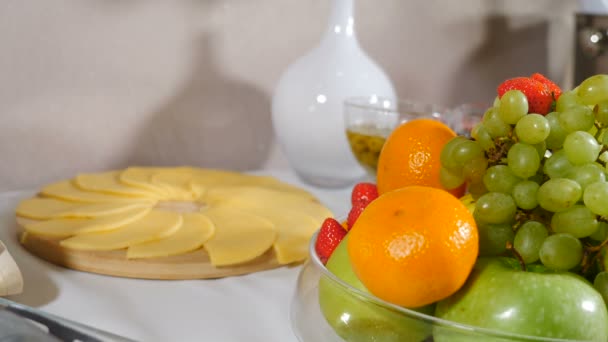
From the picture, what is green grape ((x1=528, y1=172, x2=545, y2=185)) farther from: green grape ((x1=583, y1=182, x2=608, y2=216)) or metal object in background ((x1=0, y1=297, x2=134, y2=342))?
metal object in background ((x1=0, y1=297, x2=134, y2=342))

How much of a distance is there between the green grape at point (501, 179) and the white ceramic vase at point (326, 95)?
0.55m

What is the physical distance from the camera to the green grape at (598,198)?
47 cm

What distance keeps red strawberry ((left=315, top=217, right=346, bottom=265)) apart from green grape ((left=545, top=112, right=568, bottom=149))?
0.57 feet

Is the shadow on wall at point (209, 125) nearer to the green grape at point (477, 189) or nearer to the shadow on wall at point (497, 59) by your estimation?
the shadow on wall at point (497, 59)

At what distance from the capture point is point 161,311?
0.65 metres

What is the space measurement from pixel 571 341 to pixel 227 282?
395 mm

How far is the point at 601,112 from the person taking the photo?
516mm

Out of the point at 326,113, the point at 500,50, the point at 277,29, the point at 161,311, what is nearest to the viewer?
the point at 161,311

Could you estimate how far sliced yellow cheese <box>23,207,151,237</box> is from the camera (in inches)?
30.3

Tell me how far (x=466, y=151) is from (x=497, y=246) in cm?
7

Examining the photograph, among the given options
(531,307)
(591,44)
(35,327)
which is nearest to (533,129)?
(531,307)

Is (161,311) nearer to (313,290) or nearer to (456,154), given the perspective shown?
(313,290)

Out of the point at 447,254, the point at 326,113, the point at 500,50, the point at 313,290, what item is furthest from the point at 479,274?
the point at 500,50

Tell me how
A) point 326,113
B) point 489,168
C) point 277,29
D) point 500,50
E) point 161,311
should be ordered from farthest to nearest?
point 500,50 < point 277,29 < point 326,113 < point 161,311 < point 489,168
